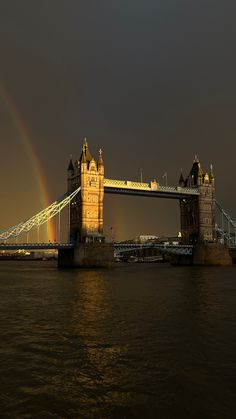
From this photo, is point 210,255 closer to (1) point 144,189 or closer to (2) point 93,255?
(1) point 144,189

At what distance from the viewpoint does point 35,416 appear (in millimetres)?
7535

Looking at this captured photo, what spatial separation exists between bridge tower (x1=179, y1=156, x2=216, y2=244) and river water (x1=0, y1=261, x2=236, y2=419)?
70292 millimetres

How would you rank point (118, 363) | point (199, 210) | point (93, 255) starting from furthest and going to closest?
point (199, 210), point (93, 255), point (118, 363)

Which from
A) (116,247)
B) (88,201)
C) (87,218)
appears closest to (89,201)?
(88,201)

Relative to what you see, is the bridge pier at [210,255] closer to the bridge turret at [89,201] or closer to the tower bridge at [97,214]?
the tower bridge at [97,214]

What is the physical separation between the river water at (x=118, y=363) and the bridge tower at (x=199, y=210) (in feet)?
231

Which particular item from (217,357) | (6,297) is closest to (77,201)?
(6,297)

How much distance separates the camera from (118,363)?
35.4 feet

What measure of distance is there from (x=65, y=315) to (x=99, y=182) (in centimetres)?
5750

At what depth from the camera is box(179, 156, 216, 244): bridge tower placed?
293ft

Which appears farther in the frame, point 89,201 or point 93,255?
point 89,201

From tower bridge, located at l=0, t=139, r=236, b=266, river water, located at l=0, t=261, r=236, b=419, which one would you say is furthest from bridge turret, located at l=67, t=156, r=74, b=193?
river water, located at l=0, t=261, r=236, b=419

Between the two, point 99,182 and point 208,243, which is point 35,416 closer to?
point 99,182

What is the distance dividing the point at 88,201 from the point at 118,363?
209ft
